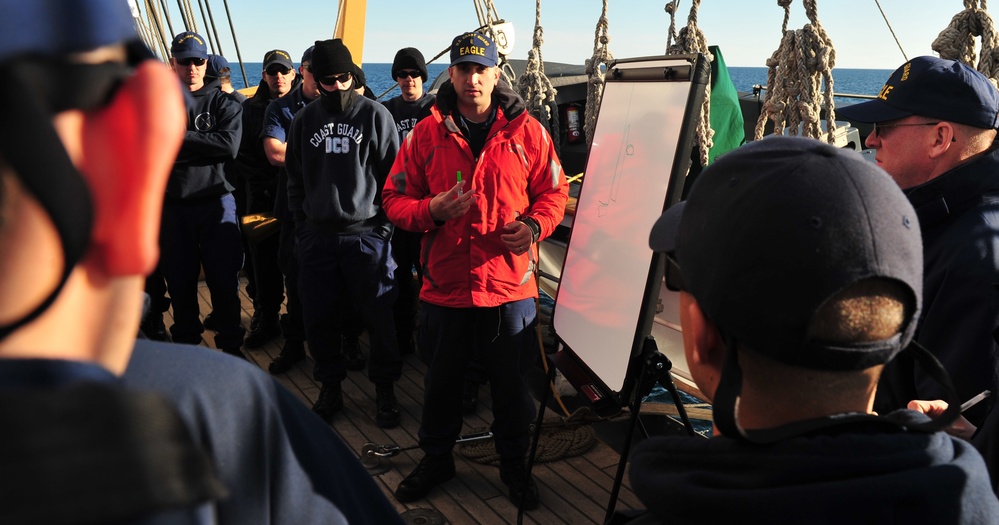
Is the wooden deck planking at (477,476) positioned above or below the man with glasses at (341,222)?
below

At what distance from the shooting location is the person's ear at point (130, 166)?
0.41 metres

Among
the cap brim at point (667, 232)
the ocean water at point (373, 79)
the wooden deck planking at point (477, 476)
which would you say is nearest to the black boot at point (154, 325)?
the wooden deck planking at point (477, 476)

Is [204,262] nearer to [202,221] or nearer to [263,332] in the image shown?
[202,221]

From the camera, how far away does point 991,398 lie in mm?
1965

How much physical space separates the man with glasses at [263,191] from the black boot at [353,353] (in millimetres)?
730

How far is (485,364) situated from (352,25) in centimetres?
710

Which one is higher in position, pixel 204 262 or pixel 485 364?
pixel 204 262

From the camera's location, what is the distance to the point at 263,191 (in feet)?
17.3

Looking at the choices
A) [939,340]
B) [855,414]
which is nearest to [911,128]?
[939,340]

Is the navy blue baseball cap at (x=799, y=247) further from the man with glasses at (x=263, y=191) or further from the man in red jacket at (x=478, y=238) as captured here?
the man with glasses at (x=263, y=191)

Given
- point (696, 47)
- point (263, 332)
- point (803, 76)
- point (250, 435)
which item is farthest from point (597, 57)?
point (250, 435)

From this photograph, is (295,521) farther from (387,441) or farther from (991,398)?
(387,441)

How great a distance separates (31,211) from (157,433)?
0.43 feet

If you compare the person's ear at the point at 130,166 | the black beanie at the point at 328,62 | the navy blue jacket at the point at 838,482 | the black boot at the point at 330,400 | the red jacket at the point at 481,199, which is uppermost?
the person's ear at the point at 130,166
